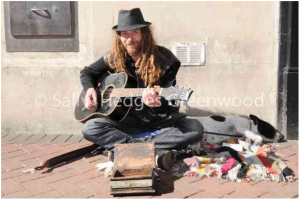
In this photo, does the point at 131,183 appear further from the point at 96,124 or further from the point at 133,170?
the point at 96,124

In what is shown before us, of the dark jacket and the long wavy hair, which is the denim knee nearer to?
the dark jacket

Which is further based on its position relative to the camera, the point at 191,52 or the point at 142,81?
the point at 191,52

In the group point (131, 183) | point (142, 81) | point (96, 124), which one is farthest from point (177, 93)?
point (96, 124)

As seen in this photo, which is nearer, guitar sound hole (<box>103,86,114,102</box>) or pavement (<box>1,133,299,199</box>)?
pavement (<box>1,133,299,199</box>)

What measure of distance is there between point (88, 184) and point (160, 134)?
85 centimetres

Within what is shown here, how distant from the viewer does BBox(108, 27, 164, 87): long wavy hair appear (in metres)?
3.11

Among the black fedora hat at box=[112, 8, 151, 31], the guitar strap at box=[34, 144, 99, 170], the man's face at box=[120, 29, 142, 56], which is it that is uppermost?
the black fedora hat at box=[112, 8, 151, 31]

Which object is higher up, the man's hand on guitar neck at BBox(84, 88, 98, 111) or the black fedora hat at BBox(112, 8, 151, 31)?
the black fedora hat at BBox(112, 8, 151, 31)

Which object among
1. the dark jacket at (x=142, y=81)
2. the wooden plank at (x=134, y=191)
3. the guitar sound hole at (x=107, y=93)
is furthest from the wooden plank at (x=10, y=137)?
the wooden plank at (x=134, y=191)

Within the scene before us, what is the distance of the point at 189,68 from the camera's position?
13.6 ft

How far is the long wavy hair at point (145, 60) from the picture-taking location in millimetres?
3105

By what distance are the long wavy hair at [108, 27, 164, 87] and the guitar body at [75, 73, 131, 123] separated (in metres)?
0.11

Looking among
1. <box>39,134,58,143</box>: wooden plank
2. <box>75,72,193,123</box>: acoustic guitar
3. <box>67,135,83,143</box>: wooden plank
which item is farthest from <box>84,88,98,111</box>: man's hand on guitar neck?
<box>39,134,58,143</box>: wooden plank

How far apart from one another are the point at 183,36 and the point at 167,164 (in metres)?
1.77
